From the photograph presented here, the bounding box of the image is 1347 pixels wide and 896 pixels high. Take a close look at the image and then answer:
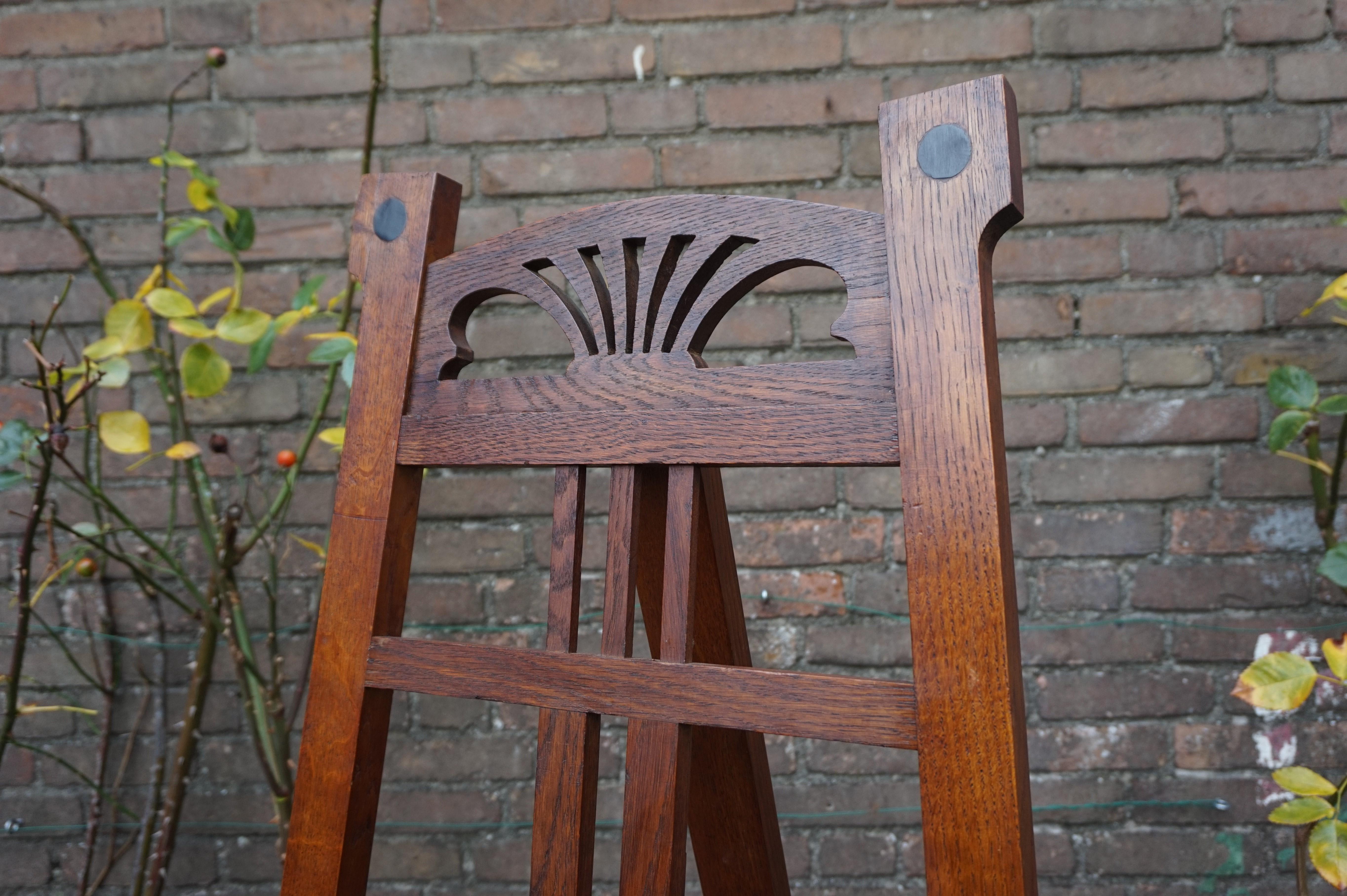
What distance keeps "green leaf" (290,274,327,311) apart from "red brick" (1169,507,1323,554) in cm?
121

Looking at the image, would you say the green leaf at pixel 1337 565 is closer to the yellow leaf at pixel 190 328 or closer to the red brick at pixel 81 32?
the yellow leaf at pixel 190 328

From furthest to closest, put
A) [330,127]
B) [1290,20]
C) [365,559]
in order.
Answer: [330,127] → [1290,20] → [365,559]

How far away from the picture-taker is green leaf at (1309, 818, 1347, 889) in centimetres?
84

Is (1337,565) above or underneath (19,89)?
underneath

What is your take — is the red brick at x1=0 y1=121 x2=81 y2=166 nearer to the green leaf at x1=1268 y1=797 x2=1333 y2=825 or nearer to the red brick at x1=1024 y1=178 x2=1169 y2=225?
the red brick at x1=1024 y1=178 x2=1169 y2=225

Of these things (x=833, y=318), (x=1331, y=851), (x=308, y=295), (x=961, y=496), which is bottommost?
(x=1331, y=851)

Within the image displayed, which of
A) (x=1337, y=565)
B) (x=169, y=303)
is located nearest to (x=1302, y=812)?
(x=1337, y=565)

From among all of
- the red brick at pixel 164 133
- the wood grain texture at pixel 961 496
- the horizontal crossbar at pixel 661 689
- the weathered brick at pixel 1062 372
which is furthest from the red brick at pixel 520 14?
the horizontal crossbar at pixel 661 689

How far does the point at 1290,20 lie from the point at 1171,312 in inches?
17.3

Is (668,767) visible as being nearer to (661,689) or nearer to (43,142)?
(661,689)

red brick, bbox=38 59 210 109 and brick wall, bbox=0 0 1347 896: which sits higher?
red brick, bbox=38 59 210 109

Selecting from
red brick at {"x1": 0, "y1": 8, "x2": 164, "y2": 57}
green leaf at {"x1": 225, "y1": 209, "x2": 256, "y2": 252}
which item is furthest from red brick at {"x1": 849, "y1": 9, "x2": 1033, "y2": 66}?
red brick at {"x1": 0, "y1": 8, "x2": 164, "y2": 57}

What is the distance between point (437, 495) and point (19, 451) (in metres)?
0.52

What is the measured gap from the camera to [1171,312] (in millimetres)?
1254
